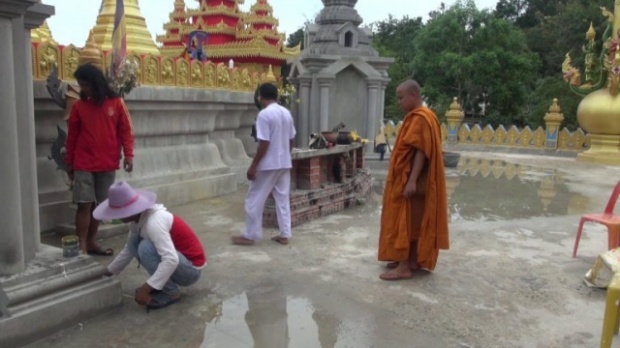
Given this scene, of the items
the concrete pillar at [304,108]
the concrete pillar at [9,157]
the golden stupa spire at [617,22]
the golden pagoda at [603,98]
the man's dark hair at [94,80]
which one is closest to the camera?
the concrete pillar at [9,157]

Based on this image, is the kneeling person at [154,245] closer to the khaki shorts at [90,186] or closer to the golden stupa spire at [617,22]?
the khaki shorts at [90,186]

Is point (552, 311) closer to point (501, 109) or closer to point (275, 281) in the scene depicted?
point (275, 281)

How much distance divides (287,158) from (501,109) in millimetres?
23035

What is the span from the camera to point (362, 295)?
374cm

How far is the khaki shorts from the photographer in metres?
4.11

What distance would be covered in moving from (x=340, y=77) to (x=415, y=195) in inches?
286

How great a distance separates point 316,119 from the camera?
11.0 metres

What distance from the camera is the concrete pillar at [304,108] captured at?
11094 millimetres

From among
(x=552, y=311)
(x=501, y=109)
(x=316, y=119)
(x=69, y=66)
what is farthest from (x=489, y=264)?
(x=501, y=109)

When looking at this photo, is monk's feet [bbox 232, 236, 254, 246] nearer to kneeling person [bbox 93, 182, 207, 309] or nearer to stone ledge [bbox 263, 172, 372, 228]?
stone ledge [bbox 263, 172, 372, 228]

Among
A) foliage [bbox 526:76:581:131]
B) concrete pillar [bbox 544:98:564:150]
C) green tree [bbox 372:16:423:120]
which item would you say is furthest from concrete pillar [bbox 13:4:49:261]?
green tree [bbox 372:16:423:120]

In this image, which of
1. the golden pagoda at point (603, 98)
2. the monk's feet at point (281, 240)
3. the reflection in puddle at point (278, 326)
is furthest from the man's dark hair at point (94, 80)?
the golden pagoda at point (603, 98)

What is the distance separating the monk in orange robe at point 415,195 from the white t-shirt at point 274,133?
1.10m

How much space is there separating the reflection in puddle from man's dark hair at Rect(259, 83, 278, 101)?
1882mm
